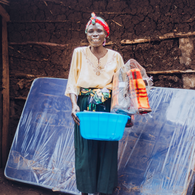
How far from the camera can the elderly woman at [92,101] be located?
5.43ft

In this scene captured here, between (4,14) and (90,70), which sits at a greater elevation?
(4,14)

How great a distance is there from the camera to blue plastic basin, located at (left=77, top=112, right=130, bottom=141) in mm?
1406

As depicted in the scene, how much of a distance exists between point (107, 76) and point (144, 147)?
904mm

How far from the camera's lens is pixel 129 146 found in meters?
2.20

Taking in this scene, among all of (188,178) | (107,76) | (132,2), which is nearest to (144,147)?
(188,178)

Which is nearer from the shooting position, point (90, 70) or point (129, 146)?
point (90, 70)

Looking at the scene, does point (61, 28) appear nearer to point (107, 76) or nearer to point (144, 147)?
point (107, 76)

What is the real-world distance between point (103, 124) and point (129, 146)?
904 mm

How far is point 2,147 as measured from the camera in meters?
2.97

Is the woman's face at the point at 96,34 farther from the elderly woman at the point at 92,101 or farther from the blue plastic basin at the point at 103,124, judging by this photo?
the blue plastic basin at the point at 103,124

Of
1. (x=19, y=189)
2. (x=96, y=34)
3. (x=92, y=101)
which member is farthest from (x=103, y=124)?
(x=19, y=189)

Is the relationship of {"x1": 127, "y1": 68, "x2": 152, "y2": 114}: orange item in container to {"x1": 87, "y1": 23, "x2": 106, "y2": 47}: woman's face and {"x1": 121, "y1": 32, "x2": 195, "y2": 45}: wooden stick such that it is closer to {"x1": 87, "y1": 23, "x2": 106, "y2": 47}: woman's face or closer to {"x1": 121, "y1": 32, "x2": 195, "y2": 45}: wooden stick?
{"x1": 87, "y1": 23, "x2": 106, "y2": 47}: woman's face

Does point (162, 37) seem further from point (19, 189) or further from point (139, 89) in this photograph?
point (19, 189)

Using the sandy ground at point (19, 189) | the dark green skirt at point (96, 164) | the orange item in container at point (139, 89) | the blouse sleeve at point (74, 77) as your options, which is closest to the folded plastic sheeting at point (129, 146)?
the sandy ground at point (19, 189)
